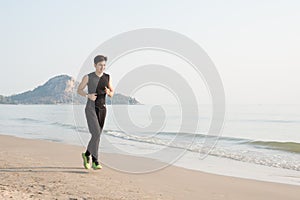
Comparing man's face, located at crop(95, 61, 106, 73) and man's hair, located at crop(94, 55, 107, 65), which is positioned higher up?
man's hair, located at crop(94, 55, 107, 65)

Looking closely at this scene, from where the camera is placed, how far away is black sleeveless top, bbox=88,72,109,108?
22.6 ft

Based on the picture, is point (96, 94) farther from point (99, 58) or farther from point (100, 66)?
point (99, 58)

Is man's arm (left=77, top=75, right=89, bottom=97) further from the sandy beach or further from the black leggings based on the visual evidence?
the sandy beach

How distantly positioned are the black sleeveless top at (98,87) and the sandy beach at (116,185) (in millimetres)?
1279

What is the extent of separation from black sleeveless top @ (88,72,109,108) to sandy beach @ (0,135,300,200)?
4.20ft

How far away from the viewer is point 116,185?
19.8ft

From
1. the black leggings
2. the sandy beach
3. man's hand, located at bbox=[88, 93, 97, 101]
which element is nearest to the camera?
the sandy beach

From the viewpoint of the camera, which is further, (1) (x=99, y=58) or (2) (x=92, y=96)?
(1) (x=99, y=58)

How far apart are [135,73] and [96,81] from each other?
3.52m

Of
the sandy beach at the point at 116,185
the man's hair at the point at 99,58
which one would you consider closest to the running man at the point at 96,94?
the man's hair at the point at 99,58

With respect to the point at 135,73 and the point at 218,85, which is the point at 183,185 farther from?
the point at 135,73

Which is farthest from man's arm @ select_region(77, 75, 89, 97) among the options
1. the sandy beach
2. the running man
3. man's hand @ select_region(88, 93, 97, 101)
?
the sandy beach

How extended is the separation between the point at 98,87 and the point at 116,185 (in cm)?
182

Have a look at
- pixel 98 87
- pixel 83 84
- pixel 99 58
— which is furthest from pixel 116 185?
pixel 99 58
